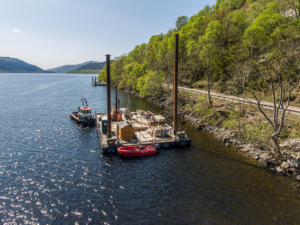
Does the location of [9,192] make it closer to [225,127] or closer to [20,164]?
[20,164]

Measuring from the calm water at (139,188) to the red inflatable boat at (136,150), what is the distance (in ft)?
3.19

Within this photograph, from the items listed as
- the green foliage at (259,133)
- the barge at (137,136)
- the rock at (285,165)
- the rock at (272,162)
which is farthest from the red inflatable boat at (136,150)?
the rock at (285,165)

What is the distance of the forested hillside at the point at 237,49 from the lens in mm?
30927

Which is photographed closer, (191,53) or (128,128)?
(128,128)

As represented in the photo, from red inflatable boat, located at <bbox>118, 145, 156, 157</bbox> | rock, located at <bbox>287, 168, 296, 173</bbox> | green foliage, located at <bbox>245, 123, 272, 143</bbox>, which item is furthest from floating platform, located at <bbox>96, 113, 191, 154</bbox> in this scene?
rock, located at <bbox>287, 168, 296, 173</bbox>

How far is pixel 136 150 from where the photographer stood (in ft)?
80.6

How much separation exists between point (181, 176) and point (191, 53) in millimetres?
45038

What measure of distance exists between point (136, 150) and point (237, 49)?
40.4 m

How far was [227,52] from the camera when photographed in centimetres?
4822

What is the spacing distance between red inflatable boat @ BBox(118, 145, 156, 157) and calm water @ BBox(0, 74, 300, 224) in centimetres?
97

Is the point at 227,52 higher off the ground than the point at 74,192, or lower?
higher

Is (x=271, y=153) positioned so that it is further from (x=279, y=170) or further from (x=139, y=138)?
(x=139, y=138)

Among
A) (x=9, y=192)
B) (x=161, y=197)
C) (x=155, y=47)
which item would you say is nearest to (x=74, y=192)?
(x=9, y=192)

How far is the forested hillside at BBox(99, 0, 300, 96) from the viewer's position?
30927 millimetres
